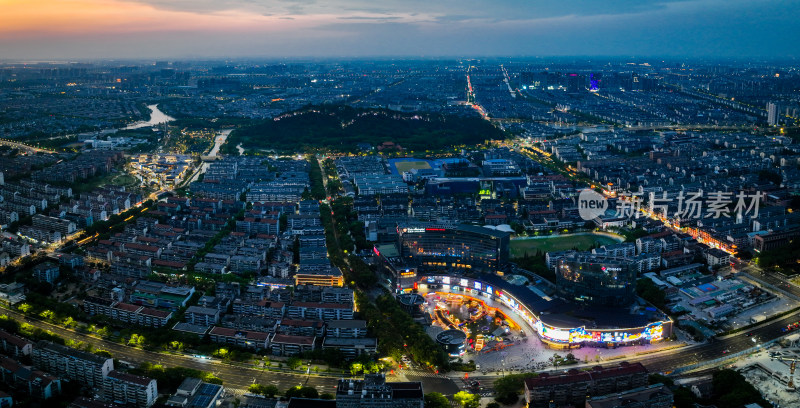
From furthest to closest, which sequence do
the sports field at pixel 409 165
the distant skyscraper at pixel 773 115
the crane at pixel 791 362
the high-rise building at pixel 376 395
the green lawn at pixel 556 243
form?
the distant skyscraper at pixel 773 115 → the sports field at pixel 409 165 → the green lawn at pixel 556 243 → the crane at pixel 791 362 → the high-rise building at pixel 376 395

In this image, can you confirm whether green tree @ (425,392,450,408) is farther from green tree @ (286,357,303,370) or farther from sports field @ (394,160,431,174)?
sports field @ (394,160,431,174)

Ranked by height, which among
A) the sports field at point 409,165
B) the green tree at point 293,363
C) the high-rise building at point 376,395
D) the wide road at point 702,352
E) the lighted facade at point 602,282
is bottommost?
the wide road at point 702,352

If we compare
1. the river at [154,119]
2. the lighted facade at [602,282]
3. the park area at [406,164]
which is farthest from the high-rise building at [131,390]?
the river at [154,119]

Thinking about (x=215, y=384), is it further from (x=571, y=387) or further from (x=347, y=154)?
(x=347, y=154)

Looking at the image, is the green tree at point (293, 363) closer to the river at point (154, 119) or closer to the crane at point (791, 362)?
the crane at point (791, 362)

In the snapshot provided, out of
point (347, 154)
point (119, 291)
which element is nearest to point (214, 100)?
point (347, 154)

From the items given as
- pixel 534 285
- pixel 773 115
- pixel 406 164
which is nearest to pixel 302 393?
pixel 534 285

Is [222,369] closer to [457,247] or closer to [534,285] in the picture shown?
[457,247]
